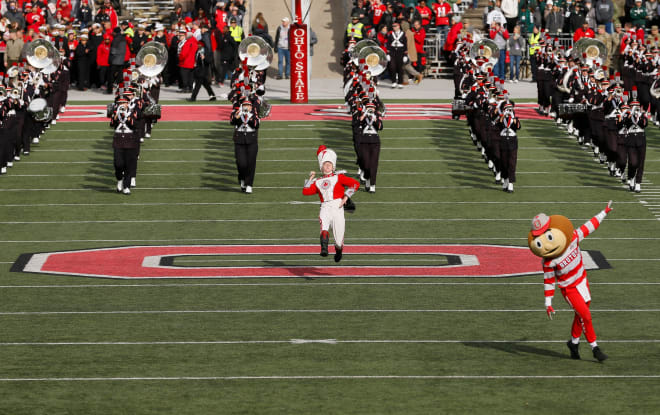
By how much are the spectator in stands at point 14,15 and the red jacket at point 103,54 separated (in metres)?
2.61

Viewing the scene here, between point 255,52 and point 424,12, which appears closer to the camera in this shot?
point 255,52

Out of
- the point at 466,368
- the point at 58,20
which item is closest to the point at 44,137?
the point at 58,20

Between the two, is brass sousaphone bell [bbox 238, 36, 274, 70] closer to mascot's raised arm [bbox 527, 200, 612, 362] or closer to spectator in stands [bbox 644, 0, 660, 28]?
spectator in stands [bbox 644, 0, 660, 28]

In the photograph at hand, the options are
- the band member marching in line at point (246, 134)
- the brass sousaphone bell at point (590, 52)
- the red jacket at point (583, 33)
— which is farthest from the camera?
the red jacket at point (583, 33)

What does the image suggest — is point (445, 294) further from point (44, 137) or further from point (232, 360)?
point (44, 137)

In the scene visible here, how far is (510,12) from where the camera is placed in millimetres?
34344

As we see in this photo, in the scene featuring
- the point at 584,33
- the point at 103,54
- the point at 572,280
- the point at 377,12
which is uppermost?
the point at 377,12

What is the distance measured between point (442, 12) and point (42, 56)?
41.2 feet

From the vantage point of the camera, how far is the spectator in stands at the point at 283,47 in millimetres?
33156

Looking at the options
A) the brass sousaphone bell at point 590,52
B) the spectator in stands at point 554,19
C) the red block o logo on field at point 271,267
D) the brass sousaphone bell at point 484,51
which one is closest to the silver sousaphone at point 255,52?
the brass sousaphone bell at point 484,51

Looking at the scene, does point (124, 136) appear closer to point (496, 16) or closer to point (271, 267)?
point (271, 267)

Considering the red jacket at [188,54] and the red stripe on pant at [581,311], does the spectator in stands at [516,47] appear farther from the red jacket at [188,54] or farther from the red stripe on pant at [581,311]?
the red stripe on pant at [581,311]

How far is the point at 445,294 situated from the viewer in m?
15.1

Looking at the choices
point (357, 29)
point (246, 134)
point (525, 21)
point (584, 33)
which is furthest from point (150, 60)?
point (525, 21)
